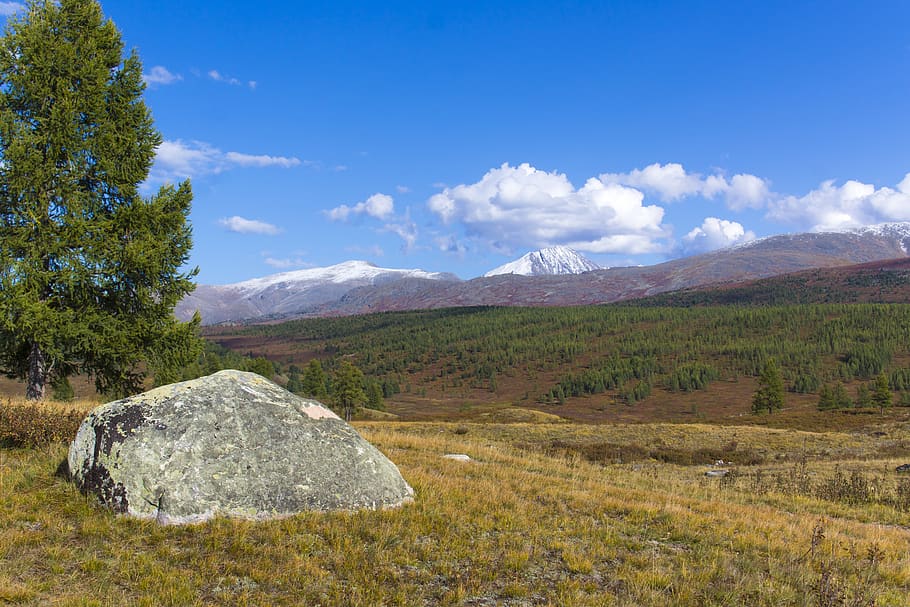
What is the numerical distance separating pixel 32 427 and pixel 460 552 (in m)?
10.2

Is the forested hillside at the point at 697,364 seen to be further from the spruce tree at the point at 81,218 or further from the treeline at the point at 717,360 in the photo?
the spruce tree at the point at 81,218

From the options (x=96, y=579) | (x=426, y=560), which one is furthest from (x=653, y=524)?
(x=96, y=579)

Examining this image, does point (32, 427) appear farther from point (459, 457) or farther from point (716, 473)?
point (716, 473)

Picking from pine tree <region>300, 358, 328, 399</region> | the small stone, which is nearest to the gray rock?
the small stone

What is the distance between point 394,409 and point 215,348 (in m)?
95.0

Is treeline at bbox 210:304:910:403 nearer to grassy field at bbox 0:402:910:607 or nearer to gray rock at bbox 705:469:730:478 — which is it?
gray rock at bbox 705:469:730:478

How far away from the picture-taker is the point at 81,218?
15.9 metres

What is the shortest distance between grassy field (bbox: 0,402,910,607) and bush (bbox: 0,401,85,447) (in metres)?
0.42

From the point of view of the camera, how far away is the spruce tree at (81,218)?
15.4 metres

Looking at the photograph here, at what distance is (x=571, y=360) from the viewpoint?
624 feet

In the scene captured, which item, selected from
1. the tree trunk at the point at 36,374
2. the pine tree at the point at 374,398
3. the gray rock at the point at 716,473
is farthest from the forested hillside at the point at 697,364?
the tree trunk at the point at 36,374

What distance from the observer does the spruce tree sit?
608 inches

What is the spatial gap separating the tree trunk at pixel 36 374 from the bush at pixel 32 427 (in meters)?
5.37

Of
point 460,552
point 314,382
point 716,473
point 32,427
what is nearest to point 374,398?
point 314,382
